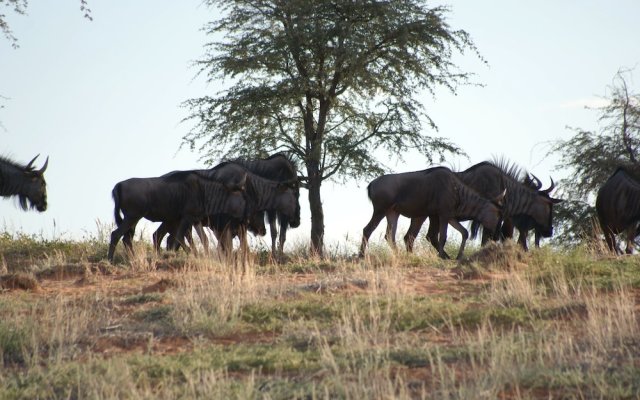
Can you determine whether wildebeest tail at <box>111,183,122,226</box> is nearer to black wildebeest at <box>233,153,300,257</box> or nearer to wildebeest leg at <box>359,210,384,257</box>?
black wildebeest at <box>233,153,300,257</box>

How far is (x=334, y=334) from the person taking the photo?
9227mm

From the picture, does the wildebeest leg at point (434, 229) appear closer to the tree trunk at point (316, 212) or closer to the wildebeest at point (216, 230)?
the wildebeest at point (216, 230)

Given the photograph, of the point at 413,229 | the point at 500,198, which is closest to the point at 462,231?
the point at 500,198

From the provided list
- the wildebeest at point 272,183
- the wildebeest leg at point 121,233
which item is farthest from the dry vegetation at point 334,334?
the wildebeest at point 272,183

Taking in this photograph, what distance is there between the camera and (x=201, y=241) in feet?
60.9

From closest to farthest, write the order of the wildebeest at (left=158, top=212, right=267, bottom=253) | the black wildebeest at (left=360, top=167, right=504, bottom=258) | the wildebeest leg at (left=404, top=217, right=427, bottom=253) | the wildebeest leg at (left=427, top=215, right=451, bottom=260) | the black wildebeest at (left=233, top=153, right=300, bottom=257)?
1. the wildebeest at (left=158, top=212, right=267, bottom=253)
2. the black wildebeest at (left=360, top=167, right=504, bottom=258)
3. the wildebeest leg at (left=427, top=215, right=451, bottom=260)
4. the black wildebeest at (left=233, top=153, right=300, bottom=257)
5. the wildebeest leg at (left=404, top=217, right=427, bottom=253)

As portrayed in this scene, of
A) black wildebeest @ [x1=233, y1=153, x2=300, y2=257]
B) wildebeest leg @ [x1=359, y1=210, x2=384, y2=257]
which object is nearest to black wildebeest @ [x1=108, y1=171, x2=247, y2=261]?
black wildebeest @ [x1=233, y1=153, x2=300, y2=257]

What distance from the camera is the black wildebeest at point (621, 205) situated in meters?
20.4

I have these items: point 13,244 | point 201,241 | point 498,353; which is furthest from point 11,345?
point 13,244

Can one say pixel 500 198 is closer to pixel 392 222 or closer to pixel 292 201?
pixel 392 222

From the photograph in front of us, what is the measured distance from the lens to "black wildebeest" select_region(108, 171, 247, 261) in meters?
18.1

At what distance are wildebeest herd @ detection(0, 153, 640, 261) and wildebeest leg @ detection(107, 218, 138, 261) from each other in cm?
2

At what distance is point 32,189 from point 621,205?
11.7 m

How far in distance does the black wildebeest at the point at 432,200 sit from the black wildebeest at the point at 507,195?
0.46m
